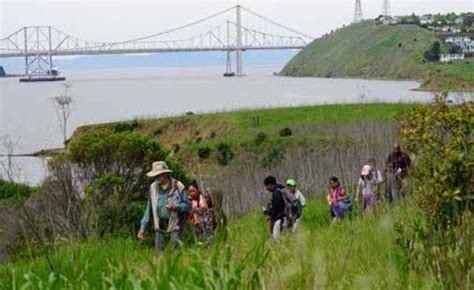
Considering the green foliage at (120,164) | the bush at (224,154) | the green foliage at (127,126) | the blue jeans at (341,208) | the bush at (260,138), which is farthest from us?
the green foliage at (127,126)

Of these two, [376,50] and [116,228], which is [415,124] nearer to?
[116,228]

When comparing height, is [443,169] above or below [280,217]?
above

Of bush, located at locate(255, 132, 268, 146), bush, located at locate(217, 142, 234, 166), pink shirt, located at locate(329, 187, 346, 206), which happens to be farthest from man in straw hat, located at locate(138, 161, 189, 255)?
A: bush, located at locate(255, 132, 268, 146)

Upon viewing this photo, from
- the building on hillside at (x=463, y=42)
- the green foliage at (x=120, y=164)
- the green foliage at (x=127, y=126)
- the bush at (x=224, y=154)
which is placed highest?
the building on hillside at (x=463, y=42)

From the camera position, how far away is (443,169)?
7.38m

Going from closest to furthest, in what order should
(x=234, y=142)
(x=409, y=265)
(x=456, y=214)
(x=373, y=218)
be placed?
(x=409, y=265) < (x=456, y=214) < (x=373, y=218) < (x=234, y=142)

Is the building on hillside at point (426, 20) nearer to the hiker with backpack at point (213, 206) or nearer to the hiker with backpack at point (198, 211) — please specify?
the hiker with backpack at point (213, 206)

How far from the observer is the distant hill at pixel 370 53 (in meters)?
148

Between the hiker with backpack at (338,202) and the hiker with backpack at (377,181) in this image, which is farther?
the hiker with backpack at (338,202)

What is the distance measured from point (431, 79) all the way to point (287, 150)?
7629 centimetres

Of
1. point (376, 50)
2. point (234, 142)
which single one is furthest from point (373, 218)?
point (376, 50)

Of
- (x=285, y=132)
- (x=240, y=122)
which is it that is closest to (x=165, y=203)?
(x=285, y=132)

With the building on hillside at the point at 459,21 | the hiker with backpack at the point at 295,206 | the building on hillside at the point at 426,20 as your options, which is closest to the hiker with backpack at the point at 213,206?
the hiker with backpack at the point at 295,206

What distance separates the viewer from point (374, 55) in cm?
16188
